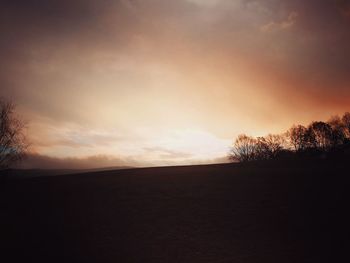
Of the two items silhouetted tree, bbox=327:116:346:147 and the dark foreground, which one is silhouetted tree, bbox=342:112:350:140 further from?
the dark foreground

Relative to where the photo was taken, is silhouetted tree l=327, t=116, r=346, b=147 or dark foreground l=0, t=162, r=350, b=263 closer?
dark foreground l=0, t=162, r=350, b=263

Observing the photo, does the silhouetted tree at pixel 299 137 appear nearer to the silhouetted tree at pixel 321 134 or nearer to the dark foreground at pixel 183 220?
the silhouetted tree at pixel 321 134

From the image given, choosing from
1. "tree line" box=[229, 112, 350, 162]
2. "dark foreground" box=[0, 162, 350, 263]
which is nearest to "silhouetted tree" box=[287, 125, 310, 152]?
"tree line" box=[229, 112, 350, 162]

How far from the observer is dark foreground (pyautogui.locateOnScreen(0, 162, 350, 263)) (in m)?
11.8

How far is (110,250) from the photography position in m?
12.2

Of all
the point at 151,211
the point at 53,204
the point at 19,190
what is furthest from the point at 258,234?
the point at 19,190

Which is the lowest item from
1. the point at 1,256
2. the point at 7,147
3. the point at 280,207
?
the point at 1,256

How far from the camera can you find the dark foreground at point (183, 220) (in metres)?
11.8

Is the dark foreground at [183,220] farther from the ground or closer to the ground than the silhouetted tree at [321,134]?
closer to the ground

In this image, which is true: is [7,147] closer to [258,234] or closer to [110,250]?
[110,250]

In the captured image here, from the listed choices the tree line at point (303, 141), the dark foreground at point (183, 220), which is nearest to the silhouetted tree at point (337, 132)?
the tree line at point (303, 141)

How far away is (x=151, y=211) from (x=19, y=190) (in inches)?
608

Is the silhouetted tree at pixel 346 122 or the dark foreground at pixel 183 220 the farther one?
the silhouetted tree at pixel 346 122

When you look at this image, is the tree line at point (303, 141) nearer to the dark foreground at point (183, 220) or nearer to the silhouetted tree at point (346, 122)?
the silhouetted tree at point (346, 122)
